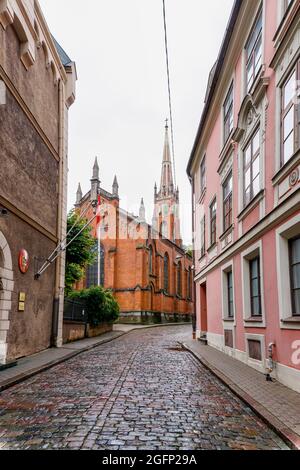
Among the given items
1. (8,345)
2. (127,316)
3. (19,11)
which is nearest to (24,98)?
(19,11)

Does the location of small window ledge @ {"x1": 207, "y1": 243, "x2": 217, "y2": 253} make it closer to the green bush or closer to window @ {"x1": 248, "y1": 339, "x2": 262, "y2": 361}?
window @ {"x1": 248, "y1": 339, "x2": 262, "y2": 361}

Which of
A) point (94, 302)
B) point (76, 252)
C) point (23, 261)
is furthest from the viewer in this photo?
point (94, 302)

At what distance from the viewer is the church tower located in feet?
212

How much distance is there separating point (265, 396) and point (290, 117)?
5.37 meters

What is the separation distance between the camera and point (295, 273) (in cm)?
784

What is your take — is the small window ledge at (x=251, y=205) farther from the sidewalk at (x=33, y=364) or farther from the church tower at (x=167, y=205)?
the church tower at (x=167, y=205)

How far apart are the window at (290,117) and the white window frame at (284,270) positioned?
4.80ft

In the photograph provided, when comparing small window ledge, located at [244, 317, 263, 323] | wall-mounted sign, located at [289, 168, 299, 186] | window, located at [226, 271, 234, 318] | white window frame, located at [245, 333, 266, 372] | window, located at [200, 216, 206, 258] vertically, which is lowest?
white window frame, located at [245, 333, 266, 372]

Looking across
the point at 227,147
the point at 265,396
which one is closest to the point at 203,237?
the point at 227,147

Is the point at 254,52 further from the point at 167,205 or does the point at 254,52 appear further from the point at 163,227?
the point at 167,205

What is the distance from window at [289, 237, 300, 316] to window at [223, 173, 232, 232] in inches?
198

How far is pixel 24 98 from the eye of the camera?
12.0 meters

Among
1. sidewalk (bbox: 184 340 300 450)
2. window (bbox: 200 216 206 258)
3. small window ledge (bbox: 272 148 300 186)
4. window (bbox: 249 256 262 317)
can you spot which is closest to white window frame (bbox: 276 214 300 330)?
small window ledge (bbox: 272 148 300 186)
